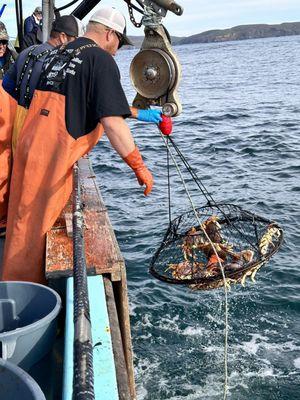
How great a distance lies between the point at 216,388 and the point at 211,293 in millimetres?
2094

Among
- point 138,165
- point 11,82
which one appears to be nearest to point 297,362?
point 138,165

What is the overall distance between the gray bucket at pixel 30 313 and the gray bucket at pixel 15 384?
540 mm

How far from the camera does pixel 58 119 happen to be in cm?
380

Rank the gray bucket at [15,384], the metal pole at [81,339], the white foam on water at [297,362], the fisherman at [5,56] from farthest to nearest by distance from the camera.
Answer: the fisherman at [5,56], the white foam on water at [297,362], the gray bucket at [15,384], the metal pole at [81,339]

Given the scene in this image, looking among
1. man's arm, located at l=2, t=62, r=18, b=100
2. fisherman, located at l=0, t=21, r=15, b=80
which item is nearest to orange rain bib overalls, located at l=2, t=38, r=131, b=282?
man's arm, located at l=2, t=62, r=18, b=100

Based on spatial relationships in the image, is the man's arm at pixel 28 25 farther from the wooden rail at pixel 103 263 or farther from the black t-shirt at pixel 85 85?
the wooden rail at pixel 103 263

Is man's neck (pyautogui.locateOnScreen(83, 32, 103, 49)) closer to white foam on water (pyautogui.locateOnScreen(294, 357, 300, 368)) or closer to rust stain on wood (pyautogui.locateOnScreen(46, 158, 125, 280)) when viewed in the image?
rust stain on wood (pyautogui.locateOnScreen(46, 158, 125, 280))

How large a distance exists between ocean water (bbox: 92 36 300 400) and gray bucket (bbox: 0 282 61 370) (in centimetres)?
256

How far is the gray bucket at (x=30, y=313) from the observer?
8.76 ft

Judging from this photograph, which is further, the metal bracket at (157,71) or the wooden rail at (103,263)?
the metal bracket at (157,71)

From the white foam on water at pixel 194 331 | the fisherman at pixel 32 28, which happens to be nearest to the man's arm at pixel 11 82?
the white foam on water at pixel 194 331

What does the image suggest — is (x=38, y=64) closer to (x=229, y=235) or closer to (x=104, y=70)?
(x=104, y=70)

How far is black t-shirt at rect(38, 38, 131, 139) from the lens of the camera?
3676mm

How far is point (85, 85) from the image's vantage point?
3.74 m
